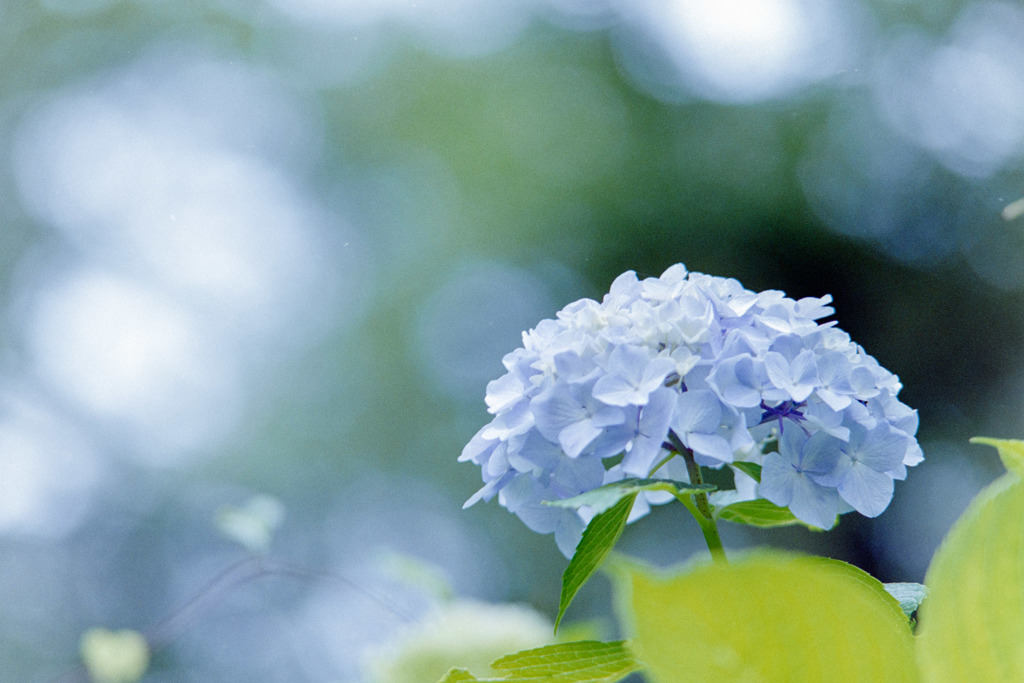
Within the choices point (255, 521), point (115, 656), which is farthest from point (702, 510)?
point (115, 656)

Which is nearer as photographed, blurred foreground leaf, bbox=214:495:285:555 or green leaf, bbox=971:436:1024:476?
green leaf, bbox=971:436:1024:476

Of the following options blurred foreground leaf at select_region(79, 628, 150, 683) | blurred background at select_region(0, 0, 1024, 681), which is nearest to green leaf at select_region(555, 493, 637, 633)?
blurred foreground leaf at select_region(79, 628, 150, 683)

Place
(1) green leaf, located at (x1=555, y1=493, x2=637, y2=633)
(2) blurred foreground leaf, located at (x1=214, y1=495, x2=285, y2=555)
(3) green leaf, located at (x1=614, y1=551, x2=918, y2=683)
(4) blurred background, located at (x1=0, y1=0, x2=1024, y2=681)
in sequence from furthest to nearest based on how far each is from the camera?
→ (4) blurred background, located at (x1=0, y1=0, x2=1024, y2=681), (2) blurred foreground leaf, located at (x1=214, y1=495, x2=285, y2=555), (1) green leaf, located at (x1=555, y1=493, x2=637, y2=633), (3) green leaf, located at (x1=614, y1=551, x2=918, y2=683)

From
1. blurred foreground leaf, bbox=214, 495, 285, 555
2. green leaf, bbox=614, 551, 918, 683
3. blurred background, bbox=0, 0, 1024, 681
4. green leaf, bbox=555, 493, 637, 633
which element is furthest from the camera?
blurred background, bbox=0, 0, 1024, 681

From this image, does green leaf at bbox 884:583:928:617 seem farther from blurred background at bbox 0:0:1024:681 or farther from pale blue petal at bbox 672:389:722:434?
blurred background at bbox 0:0:1024:681

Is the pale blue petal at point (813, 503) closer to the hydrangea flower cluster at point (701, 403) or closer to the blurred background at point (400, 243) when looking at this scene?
the hydrangea flower cluster at point (701, 403)

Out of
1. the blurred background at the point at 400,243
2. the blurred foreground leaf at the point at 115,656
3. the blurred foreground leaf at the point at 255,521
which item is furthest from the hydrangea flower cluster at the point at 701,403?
the blurred background at the point at 400,243
